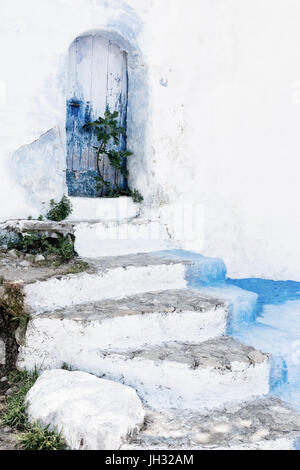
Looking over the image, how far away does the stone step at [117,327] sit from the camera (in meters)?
2.85

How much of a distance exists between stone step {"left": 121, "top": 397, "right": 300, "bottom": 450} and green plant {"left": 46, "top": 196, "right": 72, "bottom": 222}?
248 cm

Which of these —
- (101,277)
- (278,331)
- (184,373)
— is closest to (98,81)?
(101,277)

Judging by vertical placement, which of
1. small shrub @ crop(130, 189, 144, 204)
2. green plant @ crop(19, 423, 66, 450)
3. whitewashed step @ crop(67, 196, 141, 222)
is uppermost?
small shrub @ crop(130, 189, 144, 204)

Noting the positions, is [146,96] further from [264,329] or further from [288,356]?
[288,356]

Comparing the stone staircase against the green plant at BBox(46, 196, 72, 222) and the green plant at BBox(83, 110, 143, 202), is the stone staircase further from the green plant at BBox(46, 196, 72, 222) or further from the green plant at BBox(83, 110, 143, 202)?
the green plant at BBox(83, 110, 143, 202)

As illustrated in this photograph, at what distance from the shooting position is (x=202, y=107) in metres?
4.68

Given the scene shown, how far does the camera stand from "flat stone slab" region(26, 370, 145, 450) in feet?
6.80

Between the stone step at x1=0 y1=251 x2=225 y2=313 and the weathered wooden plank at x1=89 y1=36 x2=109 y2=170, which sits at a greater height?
the weathered wooden plank at x1=89 y1=36 x2=109 y2=170

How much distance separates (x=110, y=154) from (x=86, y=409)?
11.1 ft

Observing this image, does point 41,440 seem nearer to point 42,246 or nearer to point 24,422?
point 24,422

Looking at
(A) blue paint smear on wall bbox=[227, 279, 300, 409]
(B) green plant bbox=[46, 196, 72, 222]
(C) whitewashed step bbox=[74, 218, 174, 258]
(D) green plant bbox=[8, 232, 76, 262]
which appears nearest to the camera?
(A) blue paint smear on wall bbox=[227, 279, 300, 409]

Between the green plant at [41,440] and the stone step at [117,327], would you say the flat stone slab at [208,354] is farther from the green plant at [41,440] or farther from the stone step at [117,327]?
the green plant at [41,440]

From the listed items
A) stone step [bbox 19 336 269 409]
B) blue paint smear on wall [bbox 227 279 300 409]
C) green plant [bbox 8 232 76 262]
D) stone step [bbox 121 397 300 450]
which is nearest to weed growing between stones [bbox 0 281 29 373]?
stone step [bbox 19 336 269 409]
